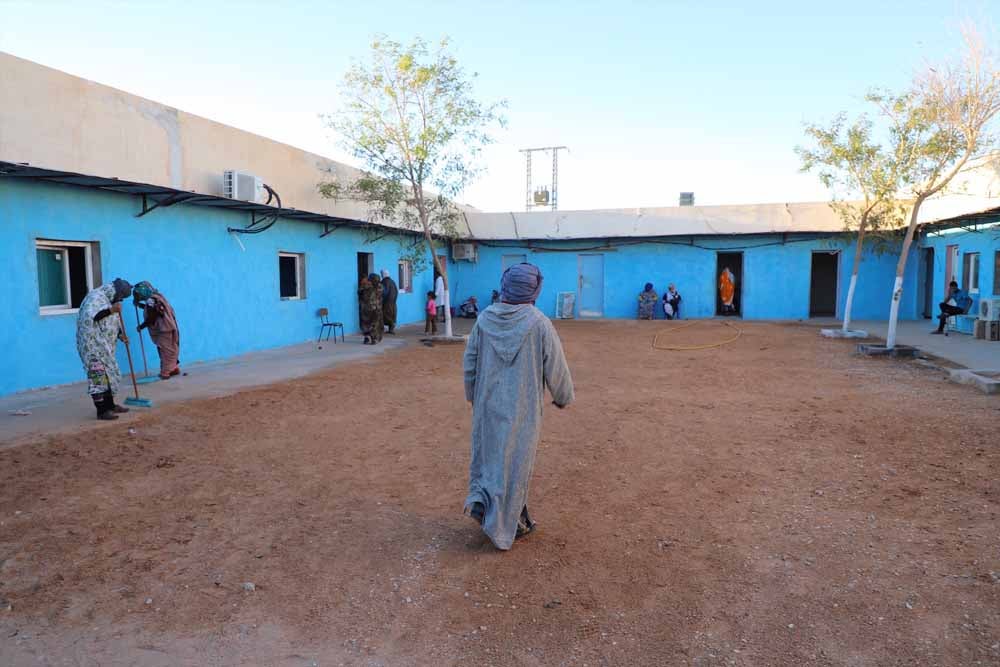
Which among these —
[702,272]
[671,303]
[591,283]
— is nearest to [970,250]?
[702,272]

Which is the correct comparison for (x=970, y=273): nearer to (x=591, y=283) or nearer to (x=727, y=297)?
(x=727, y=297)

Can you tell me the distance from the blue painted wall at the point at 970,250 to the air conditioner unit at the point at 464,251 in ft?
41.7

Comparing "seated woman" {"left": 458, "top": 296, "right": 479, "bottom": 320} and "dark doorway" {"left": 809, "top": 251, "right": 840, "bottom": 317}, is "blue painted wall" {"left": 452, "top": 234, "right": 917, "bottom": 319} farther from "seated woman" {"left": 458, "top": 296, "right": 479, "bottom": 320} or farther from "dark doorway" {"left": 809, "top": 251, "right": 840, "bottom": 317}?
"dark doorway" {"left": 809, "top": 251, "right": 840, "bottom": 317}

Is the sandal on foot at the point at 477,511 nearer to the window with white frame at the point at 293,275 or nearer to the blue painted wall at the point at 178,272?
the blue painted wall at the point at 178,272

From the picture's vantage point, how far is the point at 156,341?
8.47 metres

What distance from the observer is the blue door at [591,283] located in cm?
2166

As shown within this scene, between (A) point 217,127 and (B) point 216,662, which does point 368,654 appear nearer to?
(B) point 216,662

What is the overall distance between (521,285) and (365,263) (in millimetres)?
13748

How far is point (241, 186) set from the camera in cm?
1065

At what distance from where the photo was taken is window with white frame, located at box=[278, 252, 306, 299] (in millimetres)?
13570

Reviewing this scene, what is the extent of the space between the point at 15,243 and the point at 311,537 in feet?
19.8

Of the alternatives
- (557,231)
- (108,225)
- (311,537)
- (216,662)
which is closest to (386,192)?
(108,225)

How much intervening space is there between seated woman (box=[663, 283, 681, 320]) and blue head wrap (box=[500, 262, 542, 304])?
17.5m

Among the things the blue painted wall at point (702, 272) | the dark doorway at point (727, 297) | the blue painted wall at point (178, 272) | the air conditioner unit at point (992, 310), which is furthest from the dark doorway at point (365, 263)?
the air conditioner unit at point (992, 310)
